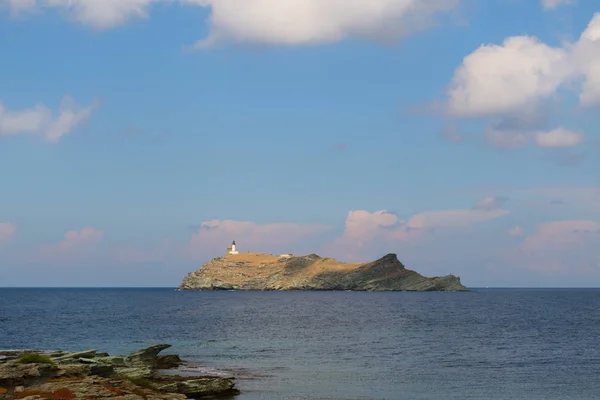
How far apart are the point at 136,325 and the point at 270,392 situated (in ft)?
265

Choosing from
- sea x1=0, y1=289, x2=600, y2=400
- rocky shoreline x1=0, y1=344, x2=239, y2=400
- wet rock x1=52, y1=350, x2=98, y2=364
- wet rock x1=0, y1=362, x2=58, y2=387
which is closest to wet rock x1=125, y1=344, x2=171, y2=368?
rocky shoreline x1=0, y1=344, x2=239, y2=400

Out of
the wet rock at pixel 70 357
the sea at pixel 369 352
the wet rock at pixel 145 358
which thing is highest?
the wet rock at pixel 70 357

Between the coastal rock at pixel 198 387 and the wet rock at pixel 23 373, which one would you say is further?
the coastal rock at pixel 198 387

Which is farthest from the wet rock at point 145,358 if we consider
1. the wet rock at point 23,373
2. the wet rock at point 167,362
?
the wet rock at point 23,373

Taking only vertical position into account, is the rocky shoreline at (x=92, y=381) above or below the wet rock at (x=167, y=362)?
above

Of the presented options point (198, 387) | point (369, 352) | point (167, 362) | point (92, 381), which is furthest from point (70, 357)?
point (369, 352)

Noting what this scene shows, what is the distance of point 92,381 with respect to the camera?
4191 centimetres

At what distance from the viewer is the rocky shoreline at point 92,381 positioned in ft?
128

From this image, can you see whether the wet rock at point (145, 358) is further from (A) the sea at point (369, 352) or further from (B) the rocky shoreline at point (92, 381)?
(A) the sea at point (369, 352)

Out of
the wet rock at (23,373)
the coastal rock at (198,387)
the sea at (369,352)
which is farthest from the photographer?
the sea at (369,352)

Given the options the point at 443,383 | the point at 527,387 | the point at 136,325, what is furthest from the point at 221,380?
the point at 136,325

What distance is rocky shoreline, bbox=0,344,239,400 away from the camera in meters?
39.0

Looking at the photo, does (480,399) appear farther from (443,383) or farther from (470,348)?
(470,348)

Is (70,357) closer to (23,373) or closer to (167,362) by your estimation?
(23,373)
